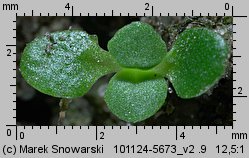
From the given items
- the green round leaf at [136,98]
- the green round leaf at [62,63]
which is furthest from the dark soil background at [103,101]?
the green round leaf at [62,63]

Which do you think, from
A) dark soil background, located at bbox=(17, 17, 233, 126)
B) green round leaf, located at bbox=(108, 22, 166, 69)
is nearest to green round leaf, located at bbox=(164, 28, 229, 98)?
green round leaf, located at bbox=(108, 22, 166, 69)

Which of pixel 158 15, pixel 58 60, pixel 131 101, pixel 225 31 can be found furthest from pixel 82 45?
pixel 225 31

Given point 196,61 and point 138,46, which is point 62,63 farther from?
point 196,61

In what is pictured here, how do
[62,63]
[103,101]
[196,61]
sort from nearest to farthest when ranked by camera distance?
[196,61], [62,63], [103,101]

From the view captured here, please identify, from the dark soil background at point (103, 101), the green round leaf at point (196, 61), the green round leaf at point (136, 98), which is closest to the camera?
the green round leaf at point (196, 61)

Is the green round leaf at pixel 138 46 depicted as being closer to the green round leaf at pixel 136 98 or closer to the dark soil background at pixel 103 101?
the green round leaf at pixel 136 98

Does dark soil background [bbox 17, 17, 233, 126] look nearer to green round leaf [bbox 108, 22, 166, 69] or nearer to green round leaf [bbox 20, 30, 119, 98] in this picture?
green round leaf [bbox 108, 22, 166, 69]

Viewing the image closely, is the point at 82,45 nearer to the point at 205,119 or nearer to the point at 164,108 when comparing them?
the point at 164,108

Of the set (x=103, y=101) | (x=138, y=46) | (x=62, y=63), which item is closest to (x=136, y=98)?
(x=138, y=46)
